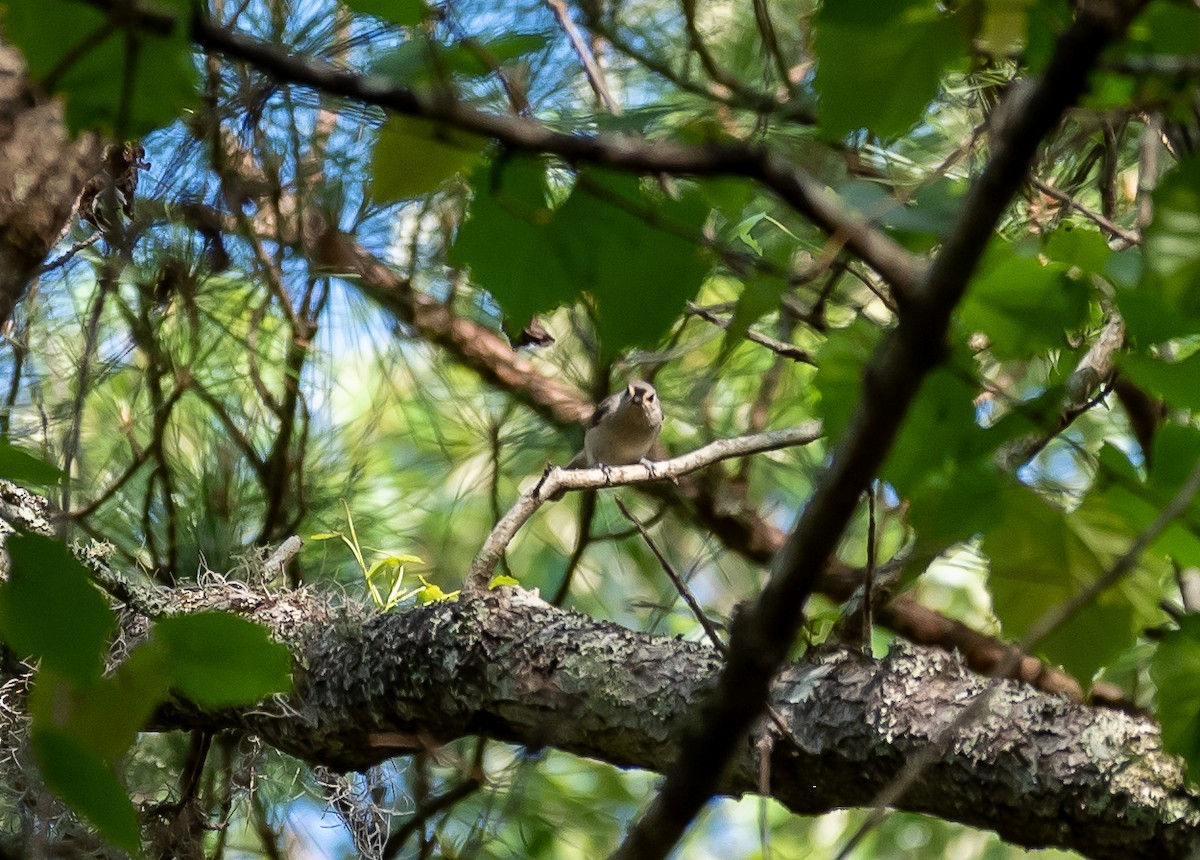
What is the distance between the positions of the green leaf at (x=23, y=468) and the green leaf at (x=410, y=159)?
8.8 inches

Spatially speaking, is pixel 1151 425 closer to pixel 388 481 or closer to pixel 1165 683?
pixel 1165 683

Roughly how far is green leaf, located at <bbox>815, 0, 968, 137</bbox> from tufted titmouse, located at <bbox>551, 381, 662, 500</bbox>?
7.67 ft

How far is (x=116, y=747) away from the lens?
0.53 m

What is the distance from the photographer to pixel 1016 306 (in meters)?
0.61

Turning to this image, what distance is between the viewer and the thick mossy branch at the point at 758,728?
51.6 inches

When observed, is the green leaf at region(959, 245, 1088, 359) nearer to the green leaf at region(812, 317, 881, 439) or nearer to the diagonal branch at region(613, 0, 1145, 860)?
the green leaf at region(812, 317, 881, 439)

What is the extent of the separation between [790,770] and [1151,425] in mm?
1174

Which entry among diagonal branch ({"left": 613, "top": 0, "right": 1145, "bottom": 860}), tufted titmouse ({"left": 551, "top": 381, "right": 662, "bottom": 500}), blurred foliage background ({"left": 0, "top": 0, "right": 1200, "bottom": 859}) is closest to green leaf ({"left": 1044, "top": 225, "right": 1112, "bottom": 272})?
blurred foliage background ({"left": 0, "top": 0, "right": 1200, "bottom": 859})

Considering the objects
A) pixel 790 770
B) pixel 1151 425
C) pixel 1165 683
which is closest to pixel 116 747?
pixel 1165 683

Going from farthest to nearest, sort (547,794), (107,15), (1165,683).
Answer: (547,794) < (1165,683) < (107,15)

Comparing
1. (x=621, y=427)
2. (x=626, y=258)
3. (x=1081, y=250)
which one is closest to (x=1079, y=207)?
(x=1081, y=250)

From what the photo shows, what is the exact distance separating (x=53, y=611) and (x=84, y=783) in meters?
0.08

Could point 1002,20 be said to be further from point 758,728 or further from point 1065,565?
point 758,728

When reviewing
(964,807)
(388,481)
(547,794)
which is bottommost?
(964,807)
